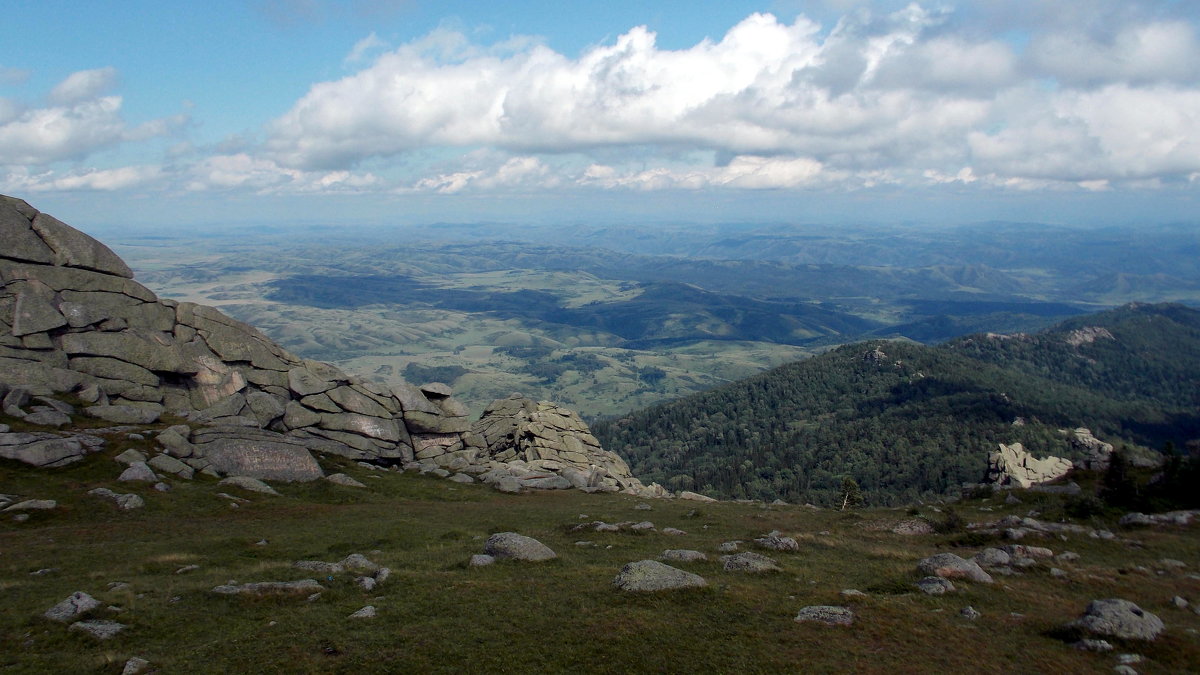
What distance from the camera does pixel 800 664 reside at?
21281 millimetres

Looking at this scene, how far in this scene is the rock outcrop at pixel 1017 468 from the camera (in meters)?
97.5

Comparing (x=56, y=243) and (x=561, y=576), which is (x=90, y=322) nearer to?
(x=56, y=243)

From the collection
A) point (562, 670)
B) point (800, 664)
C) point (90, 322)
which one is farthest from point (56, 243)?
point (800, 664)

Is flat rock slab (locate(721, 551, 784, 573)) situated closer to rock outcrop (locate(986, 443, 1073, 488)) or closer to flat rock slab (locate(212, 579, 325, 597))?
flat rock slab (locate(212, 579, 325, 597))

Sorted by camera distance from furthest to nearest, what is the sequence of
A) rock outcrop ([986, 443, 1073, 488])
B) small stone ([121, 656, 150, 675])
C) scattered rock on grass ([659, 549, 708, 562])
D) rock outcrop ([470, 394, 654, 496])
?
rock outcrop ([986, 443, 1073, 488]) < rock outcrop ([470, 394, 654, 496]) < scattered rock on grass ([659, 549, 708, 562]) < small stone ([121, 656, 150, 675])

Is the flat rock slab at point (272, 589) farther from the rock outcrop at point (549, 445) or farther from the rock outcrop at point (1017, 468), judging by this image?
the rock outcrop at point (1017, 468)

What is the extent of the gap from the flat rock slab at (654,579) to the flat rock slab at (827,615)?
17.2 ft

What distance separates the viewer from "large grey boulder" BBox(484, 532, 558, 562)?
115 feet

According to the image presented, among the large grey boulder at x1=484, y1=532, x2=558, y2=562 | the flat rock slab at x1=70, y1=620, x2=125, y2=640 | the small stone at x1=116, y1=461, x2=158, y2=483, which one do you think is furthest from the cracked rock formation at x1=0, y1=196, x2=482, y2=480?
the flat rock slab at x1=70, y1=620, x2=125, y2=640

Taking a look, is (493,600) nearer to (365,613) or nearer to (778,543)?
(365,613)

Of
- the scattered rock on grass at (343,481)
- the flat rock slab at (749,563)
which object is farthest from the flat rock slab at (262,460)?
the flat rock slab at (749,563)

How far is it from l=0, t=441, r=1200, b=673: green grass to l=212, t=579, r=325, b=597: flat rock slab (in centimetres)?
66

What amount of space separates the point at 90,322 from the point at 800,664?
8093cm

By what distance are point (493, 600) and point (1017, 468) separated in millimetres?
109584
